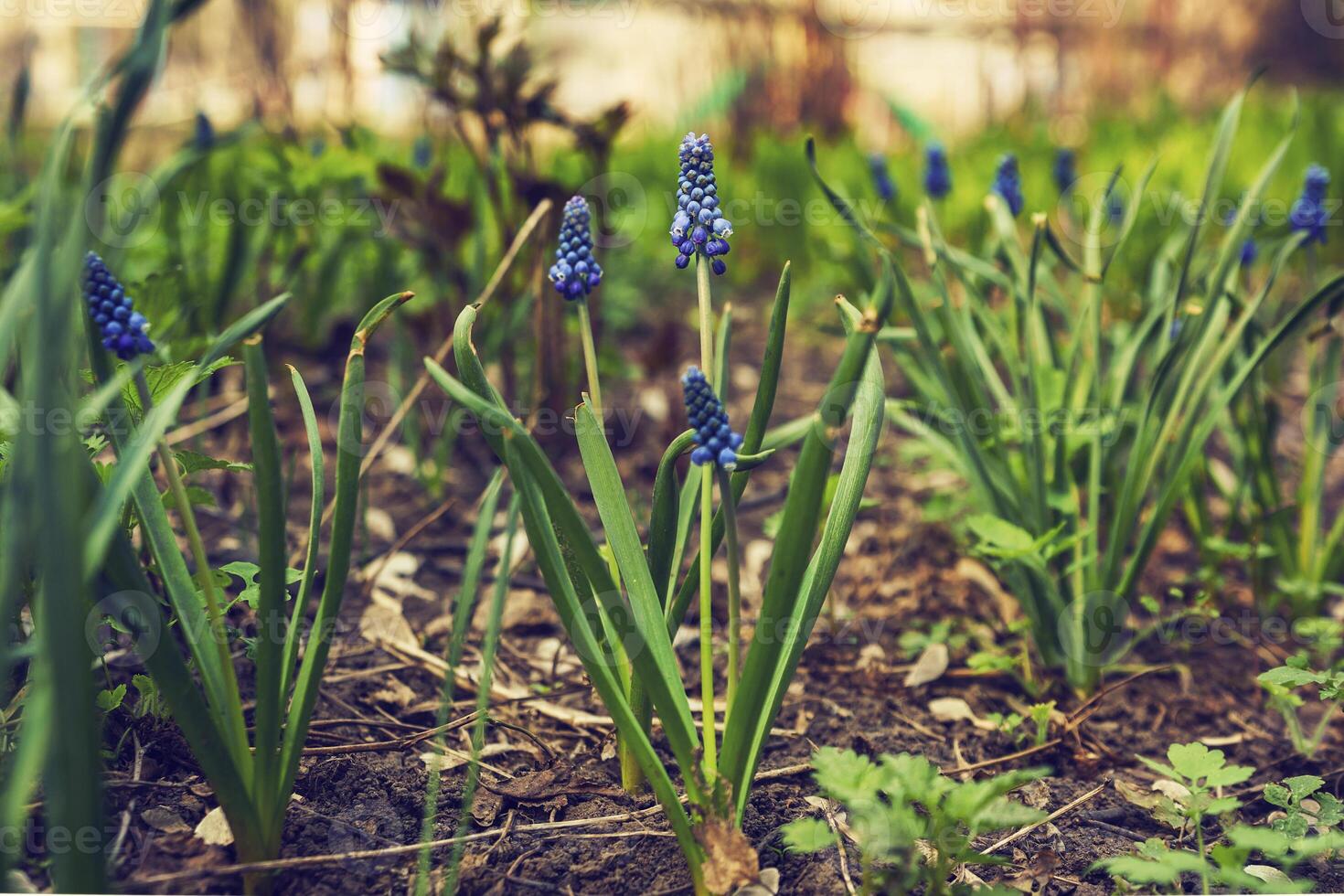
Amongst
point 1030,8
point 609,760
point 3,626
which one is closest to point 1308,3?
point 1030,8

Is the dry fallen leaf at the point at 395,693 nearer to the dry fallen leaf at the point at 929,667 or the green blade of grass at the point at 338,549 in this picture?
the green blade of grass at the point at 338,549

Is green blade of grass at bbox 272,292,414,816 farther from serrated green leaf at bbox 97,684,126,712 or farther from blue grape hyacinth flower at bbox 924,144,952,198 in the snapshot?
blue grape hyacinth flower at bbox 924,144,952,198

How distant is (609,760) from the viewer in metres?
1.52

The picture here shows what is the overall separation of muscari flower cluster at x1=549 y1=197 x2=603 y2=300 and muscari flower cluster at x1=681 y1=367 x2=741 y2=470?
0.29 metres

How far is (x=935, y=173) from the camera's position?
244 centimetres

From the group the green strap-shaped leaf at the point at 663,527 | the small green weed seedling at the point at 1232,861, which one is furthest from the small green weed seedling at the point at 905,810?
the green strap-shaped leaf at the point at 663,527

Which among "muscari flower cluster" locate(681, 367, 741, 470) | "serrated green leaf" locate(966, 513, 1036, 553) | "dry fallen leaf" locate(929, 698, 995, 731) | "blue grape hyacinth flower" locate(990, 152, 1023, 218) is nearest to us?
"muscari flower cluster" locate(681, 367, 741, 470)

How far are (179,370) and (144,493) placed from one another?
18 centimetres

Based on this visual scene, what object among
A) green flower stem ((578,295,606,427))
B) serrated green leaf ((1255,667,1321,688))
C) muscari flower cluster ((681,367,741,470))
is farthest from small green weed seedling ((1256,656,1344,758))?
green flower stem ((578,295,606,427))

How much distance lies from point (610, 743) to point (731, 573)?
0.51 metres

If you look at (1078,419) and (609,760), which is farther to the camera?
(1078,419)

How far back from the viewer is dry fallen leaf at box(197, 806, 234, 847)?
4.05ft

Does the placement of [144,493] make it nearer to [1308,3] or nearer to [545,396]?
[545,396]

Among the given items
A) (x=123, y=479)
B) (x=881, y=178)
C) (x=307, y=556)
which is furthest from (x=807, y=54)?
(x=123, y=479)
